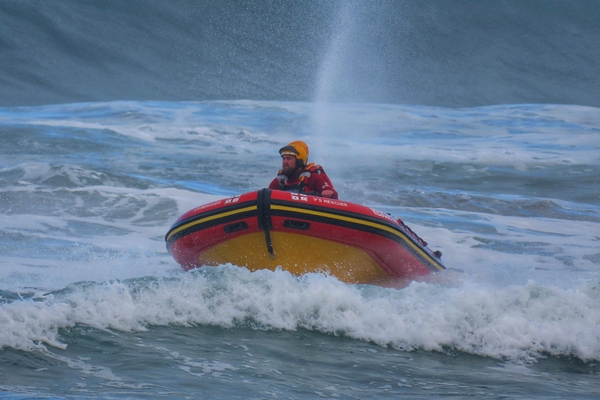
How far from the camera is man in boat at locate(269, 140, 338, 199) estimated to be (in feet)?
21.7

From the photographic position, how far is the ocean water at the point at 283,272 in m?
4.39

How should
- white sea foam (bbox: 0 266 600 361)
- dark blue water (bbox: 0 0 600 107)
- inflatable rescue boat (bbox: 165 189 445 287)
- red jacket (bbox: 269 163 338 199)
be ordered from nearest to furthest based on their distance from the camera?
white sea foam (bbox: 0 266 600 361), inflatable rescue boat (bbox: 165 189 445 287), red jacket (bbox: 269 163 338 199), dark blue water (bbox: 0 0 600 107)

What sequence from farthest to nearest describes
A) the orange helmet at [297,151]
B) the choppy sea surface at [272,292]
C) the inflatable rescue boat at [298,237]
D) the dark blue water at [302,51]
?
the dark blue water at [302,51], the orange helmet at [297,151], the inflatable rescue boat at [298,237], the choppy sea surface at [272,292]

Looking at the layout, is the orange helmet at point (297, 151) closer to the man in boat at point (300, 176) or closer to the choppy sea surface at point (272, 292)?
the man in boat at point (300, 176)

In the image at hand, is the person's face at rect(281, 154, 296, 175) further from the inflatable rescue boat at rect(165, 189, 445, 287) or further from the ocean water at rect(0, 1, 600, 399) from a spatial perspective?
the ocean water at rect(0, 1, 600, 399)

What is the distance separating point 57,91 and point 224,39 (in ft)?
45.1

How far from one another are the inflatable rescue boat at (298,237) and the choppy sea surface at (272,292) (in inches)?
10.2

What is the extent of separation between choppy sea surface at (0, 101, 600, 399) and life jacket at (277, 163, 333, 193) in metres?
1.01

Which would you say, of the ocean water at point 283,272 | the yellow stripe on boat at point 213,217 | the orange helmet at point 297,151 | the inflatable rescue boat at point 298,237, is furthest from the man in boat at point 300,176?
the ocean water at point 283,272

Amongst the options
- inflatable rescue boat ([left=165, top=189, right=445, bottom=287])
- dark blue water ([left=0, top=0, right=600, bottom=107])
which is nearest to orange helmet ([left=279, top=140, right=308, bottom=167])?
inflatable rescue boat ([left=165, top=189, right=445, bottom=287])

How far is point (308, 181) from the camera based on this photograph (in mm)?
6672

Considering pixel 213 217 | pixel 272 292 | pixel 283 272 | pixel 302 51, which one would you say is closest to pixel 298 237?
pixel 283 272

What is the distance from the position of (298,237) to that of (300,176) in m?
0.86

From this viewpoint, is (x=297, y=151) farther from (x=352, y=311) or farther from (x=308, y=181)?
(x=352, y=311)
